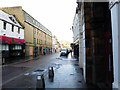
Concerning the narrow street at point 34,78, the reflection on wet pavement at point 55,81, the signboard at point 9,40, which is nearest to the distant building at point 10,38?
the signboard at point 9,40

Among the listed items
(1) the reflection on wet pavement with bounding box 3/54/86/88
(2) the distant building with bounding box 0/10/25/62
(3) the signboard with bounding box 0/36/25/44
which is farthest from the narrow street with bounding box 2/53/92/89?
(2) the distant building with bounding box 0/10/25/62

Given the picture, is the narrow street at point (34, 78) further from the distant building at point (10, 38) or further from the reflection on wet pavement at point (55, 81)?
the distant building at point (10, 38)

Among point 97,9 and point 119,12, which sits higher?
point 97,9

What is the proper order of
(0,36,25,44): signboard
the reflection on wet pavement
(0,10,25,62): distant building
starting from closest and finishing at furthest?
the reflection on wet pavement < (0,36,25,44): signboard < (0,10,25,62): distant building

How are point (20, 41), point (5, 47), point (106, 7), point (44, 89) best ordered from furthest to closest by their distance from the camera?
1. point (20, 41)
2. point (5, 47)
3. point (106, 7)
4. point (44, 89)

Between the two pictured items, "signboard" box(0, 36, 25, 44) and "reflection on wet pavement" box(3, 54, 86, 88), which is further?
"signboard" box(0, 36, 25, 44)

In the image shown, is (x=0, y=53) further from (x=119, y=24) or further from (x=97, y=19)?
(x=119, y=24)

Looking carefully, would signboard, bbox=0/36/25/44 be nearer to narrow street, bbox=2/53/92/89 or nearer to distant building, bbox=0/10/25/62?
distant building, bbox=0/10/25/62

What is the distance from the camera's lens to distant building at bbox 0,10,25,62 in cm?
1705

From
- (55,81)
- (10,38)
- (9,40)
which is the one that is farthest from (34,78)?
(10,38)

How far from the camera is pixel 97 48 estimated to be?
17.7ft

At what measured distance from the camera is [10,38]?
18688 millimetres

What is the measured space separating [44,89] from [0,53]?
1439cm

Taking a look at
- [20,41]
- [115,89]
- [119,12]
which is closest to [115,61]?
[115,89]
